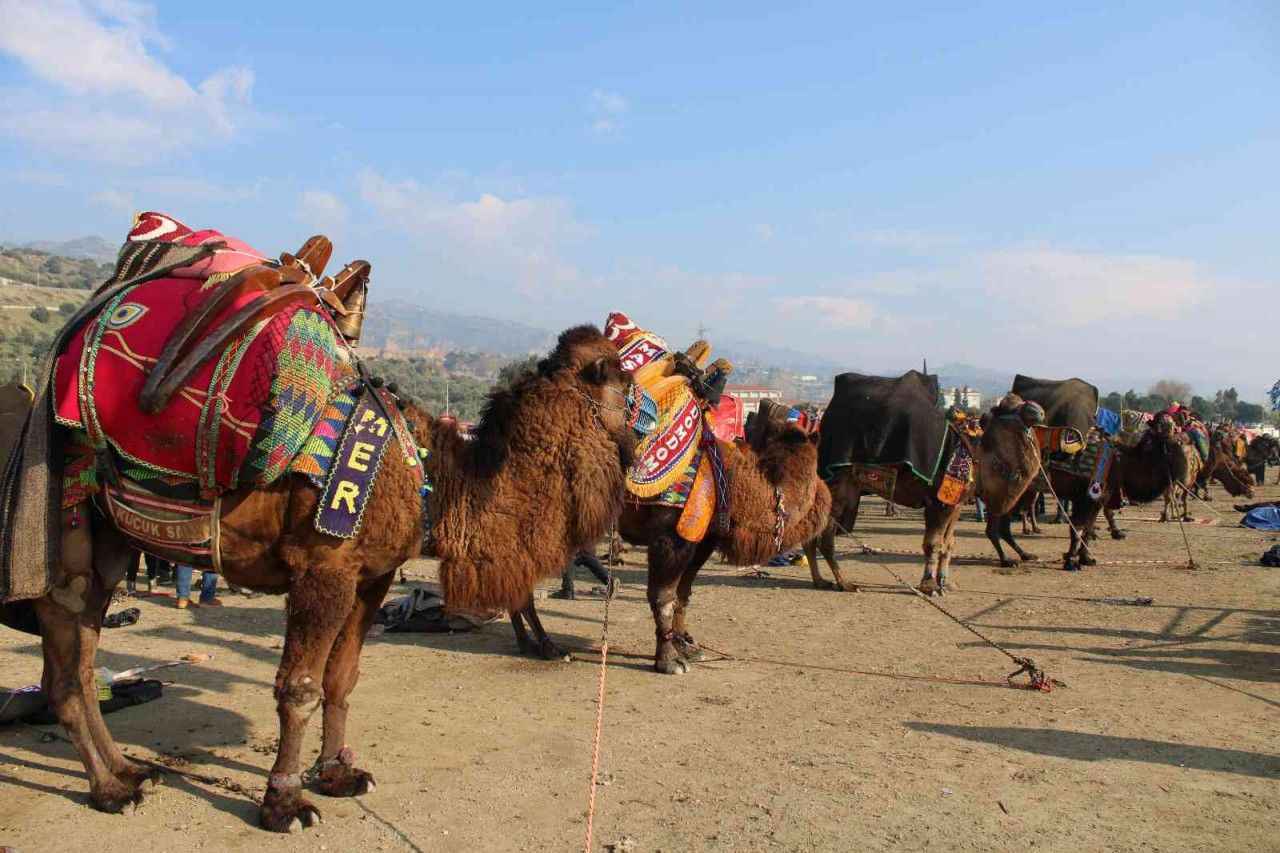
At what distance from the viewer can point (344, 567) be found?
15.0ft

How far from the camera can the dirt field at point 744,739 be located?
15.3 ft

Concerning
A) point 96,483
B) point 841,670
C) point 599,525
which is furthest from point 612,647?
point 96,483

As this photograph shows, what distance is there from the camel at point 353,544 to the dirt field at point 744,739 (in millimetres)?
372

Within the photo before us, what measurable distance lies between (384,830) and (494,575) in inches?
55.2

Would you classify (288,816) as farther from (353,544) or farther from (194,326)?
(194,326)

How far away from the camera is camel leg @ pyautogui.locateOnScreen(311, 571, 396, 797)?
5027 mm

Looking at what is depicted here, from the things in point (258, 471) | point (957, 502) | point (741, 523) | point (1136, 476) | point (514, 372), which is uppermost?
point (514, 372)

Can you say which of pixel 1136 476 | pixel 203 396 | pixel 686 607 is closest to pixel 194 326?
pixel 203 396

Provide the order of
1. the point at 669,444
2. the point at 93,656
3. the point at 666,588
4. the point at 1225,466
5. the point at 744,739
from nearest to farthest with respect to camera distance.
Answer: the point at 93,656, the point at 744,739, the point at 669,444, the point at 666,588, the point at 1225,466

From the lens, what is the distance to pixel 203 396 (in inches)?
173

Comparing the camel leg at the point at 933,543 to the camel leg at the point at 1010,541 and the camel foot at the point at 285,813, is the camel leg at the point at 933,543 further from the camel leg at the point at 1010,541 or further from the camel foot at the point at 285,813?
the camel foot at the point at 285,813

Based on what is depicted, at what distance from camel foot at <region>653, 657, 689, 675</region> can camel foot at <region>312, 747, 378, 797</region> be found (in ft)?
11.0

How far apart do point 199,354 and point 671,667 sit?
5016 mm

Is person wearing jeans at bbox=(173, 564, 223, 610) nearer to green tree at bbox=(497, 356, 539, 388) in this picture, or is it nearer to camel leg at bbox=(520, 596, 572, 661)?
camel leg at bbox=(520, 596, 572, 661)
